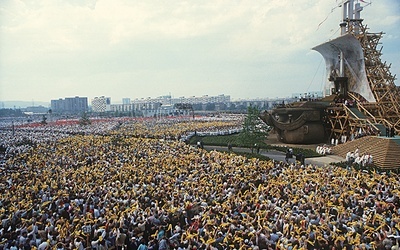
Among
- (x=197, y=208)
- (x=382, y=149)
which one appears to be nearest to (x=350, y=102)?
(x=382, y=149)

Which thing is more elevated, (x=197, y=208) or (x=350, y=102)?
(x=350, y=102)

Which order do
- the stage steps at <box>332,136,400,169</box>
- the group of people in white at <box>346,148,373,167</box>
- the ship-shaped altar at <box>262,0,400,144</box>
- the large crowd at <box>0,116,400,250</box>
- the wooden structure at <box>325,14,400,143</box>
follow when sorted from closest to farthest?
the large crowd at <box>0,116,400,250</box>, the stage steps at <box>332,136,400,169</box>, the group of people in white at <box>346,148,373,167</box>, the wooden structure at <box>325,14,400,143</box>, the ship-shaped altar at <box>262,0,400,144</box>

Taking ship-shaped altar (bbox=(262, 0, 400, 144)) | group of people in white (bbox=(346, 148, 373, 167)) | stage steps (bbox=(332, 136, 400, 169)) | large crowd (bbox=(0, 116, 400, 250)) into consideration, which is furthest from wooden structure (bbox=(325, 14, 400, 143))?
large crowd (bbox=(0, 116, 400, 250))

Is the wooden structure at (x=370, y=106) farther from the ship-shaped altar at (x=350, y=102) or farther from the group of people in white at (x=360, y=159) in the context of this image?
the group of people in white at (x=360, y=159)

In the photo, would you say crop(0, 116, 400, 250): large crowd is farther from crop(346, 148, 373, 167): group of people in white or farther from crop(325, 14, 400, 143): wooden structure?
crop(325, 14, 400, 143): wooden structure

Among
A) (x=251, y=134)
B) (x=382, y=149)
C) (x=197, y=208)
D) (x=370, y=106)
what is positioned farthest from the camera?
(x=251, y=134)

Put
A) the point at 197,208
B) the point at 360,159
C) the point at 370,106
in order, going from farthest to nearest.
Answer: the point at 370,106
the point at 360,159
the point at 197,208

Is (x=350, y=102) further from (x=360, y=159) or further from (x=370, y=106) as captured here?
(x=360, y=159)

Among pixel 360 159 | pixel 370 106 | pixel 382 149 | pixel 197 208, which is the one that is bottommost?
pixel 197 208

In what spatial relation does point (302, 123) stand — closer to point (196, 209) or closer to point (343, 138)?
point (343, 138)
